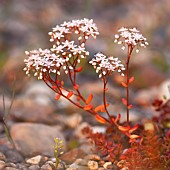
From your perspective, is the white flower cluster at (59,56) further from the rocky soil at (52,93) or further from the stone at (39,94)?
the stone at (39,94)

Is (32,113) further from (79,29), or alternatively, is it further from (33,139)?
(79,29)

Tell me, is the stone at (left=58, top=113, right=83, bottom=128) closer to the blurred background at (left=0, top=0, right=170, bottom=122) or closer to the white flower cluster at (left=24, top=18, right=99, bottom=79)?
the blurred background at (left=0, top=0, right=170, bottom=122)

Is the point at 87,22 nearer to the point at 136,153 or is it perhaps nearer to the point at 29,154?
the point at 136,153

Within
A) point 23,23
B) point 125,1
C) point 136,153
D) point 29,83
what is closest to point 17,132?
point 136,153

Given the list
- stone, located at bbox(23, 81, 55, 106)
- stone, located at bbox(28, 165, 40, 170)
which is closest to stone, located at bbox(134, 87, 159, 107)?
stone, located at bbox(23, 81, 55, 106)

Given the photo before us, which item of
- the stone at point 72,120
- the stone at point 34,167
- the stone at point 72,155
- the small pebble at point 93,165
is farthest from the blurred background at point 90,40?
the small pebble at point 93,165

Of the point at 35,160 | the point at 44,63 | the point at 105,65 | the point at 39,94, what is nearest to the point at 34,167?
the point at 35,160
